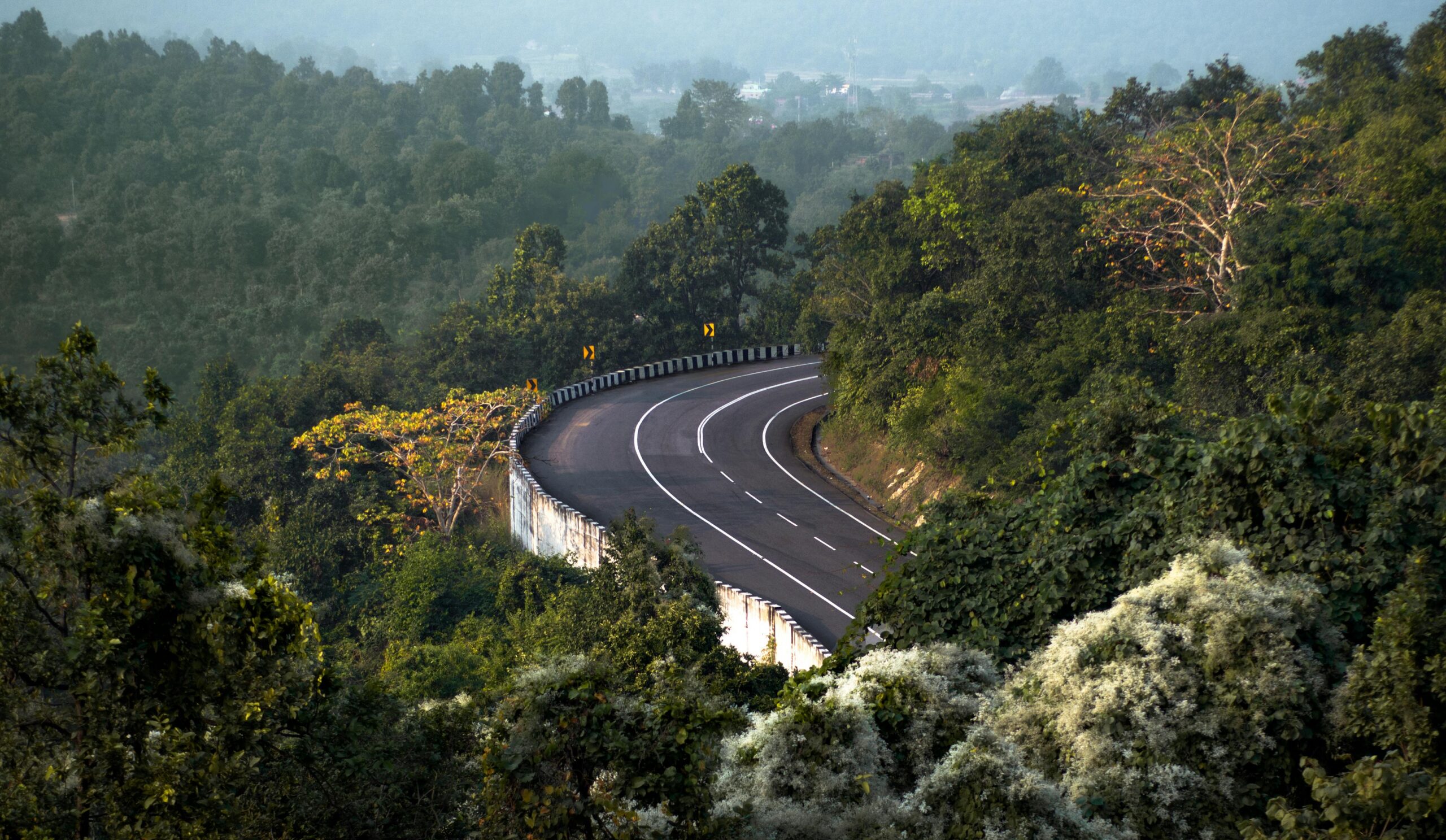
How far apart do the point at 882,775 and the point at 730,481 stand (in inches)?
981

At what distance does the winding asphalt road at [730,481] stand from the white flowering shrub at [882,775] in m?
11.8

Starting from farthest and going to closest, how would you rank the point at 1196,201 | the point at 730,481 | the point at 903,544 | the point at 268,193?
1. the point at 268,193
2. the point at 730,481
3. the point at 1196,201
4. the point at 903,544

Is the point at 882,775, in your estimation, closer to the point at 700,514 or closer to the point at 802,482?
the point at 700,514

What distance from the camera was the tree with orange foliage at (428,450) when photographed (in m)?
36.0

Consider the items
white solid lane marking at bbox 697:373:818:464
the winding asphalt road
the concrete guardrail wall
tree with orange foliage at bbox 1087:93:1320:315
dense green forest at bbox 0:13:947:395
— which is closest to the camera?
the concrete guardrail wall

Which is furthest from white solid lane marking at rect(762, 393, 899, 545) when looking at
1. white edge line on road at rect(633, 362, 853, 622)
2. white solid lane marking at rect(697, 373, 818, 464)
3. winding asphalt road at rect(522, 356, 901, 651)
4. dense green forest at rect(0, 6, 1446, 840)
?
dense green forest at rect(0, 6, 1446, 840)

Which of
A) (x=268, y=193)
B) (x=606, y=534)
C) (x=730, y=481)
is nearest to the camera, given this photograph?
(x=606, y=534)

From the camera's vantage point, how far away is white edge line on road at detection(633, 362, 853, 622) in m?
27.5

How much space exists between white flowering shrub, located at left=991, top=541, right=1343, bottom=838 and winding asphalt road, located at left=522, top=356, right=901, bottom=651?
1148 cm

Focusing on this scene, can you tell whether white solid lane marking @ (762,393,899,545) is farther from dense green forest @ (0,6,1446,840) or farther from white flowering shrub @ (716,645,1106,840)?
white flowering shrub @ (716,645,1106,840)

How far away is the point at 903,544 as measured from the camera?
15.4 meters

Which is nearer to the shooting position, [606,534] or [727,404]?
[606,534]

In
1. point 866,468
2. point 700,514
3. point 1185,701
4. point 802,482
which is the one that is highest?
point 1185,701

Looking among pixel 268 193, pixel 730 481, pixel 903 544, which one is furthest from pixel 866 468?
pixel 268 193
